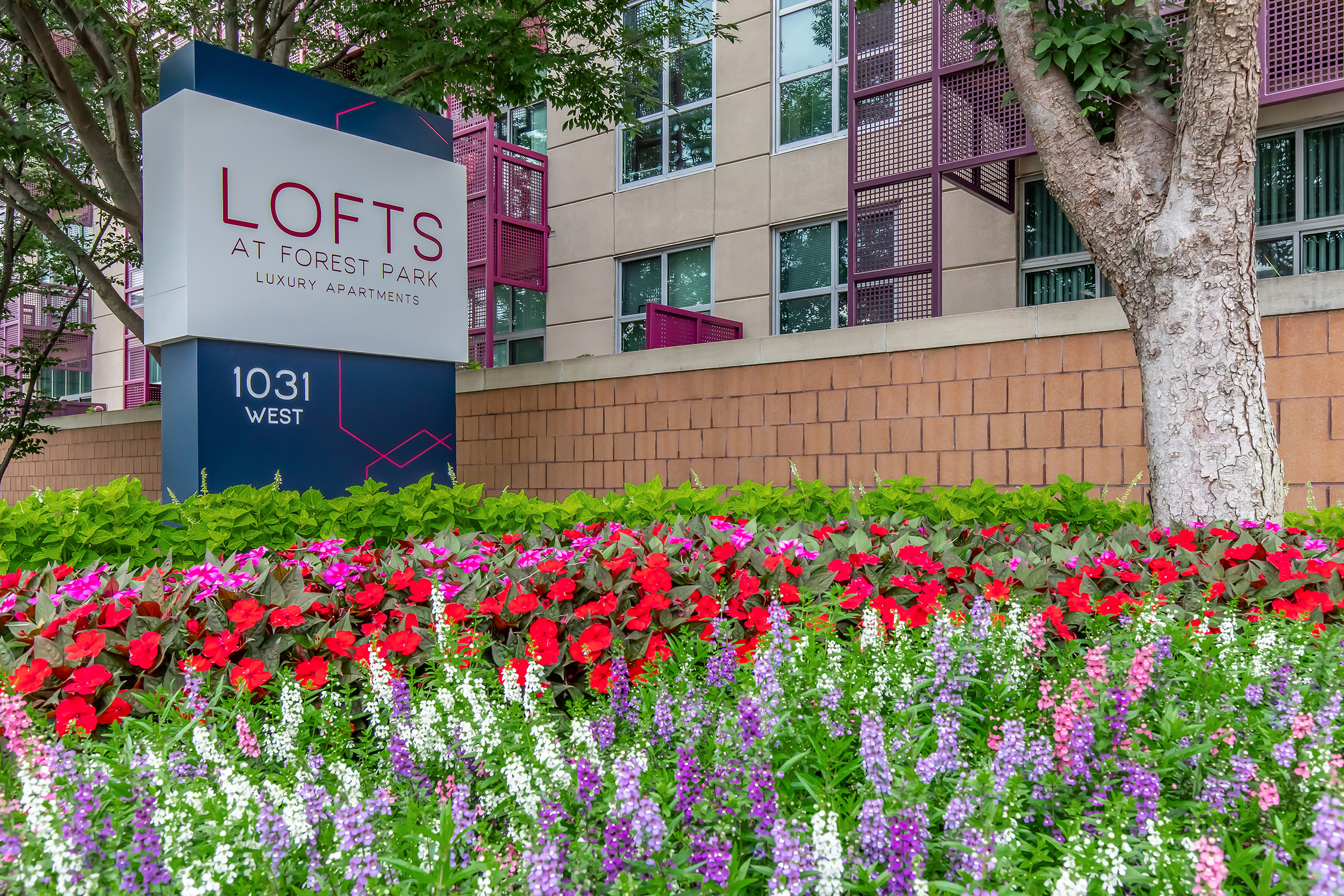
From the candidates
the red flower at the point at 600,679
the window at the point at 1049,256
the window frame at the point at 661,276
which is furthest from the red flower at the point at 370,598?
the window frame at the point at 661,276

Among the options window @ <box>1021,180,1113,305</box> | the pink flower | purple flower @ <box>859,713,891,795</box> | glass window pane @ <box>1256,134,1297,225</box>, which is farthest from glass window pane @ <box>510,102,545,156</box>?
the pink flower

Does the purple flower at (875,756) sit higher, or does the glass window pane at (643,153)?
the glass window pane at (643,153)

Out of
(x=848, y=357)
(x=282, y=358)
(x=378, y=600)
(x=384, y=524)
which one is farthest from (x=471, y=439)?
(x=378, y=600)

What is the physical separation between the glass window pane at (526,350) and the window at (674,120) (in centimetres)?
293

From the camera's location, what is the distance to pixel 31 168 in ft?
45.1

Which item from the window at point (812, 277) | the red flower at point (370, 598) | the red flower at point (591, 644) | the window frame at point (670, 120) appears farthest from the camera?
the window frame at point (670, 120)

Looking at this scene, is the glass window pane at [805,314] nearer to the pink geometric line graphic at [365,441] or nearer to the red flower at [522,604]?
the pink geometric line graphic at [365,441]

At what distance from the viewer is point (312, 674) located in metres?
2.56

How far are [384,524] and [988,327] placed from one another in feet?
15.7

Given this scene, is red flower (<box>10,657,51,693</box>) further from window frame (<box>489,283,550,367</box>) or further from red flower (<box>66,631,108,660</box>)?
window frame (<box>489,283,550,367</box>)

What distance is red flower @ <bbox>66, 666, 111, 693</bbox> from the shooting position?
2393 millimetres

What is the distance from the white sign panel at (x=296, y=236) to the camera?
6.45m

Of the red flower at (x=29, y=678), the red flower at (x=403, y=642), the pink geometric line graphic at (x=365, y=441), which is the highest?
the pink geometric line graphic at (x=365, y=441)

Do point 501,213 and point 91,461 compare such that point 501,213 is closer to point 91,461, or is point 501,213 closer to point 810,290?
point 810,290
